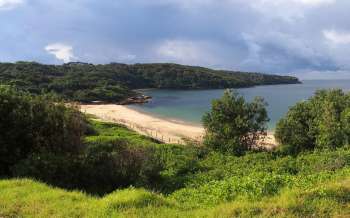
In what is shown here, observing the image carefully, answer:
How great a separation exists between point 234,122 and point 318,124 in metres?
6.98

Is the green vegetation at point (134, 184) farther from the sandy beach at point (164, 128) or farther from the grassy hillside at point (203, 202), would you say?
the sandy beach at point (164, 128)

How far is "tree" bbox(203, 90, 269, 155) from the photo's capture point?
126ft

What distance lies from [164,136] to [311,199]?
56.4m

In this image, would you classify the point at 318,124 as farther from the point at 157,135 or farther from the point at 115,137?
the point at 157,135

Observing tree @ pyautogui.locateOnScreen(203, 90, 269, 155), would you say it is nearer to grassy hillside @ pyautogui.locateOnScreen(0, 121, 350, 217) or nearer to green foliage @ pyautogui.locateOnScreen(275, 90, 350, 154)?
green foliage @ pyautogui.locateOnScreen(275, 90, 350, 154)

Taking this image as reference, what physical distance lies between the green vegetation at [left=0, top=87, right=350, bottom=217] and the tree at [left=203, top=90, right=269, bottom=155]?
643 centimetres

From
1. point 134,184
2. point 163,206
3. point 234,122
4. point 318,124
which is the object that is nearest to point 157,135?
point 234,122

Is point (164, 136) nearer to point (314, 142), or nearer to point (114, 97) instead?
point (314, 142)

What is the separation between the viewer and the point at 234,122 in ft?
128

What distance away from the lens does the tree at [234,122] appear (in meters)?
38.5

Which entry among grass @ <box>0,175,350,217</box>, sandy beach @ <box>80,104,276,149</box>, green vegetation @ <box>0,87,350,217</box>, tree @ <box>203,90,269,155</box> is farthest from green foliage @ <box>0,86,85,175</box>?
sandy beach @ <box>80,104,276,149</box>

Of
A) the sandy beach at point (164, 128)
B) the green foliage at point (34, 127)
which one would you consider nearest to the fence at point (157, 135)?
the sandy beach at point (164, 128)

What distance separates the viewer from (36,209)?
29.6ft

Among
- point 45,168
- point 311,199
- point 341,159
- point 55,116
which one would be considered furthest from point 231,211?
point 55,116
